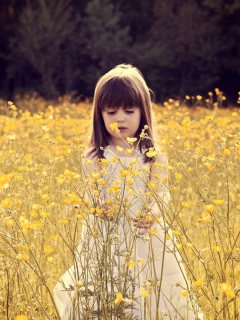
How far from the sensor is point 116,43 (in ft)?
62.9

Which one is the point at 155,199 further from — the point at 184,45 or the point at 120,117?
the point at 184,45

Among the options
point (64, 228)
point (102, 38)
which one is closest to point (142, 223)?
point (64, 228)

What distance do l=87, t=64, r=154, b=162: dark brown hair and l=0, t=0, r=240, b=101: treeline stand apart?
1635cm

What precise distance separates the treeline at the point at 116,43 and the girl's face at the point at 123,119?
16.4 m

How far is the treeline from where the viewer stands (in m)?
19.0

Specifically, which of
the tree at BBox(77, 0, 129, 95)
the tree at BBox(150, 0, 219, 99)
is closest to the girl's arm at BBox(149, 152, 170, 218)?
the tree at BBox(77, 0, 129, 95)

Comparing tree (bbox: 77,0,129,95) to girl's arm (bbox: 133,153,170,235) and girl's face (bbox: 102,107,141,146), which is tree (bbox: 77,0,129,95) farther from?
girl's arm (bbox: 133,153,170,235)

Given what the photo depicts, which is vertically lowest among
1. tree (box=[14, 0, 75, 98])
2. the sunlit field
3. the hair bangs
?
the sunlit field

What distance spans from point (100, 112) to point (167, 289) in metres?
0.78

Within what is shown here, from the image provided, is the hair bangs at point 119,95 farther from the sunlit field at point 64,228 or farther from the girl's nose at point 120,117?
the sunlit field at point 64,228

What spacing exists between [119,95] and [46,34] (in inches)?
655

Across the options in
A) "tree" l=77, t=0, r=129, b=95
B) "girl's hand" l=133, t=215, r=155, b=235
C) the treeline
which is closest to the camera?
"girl's hand" l=133, t=215, r=155, b=235

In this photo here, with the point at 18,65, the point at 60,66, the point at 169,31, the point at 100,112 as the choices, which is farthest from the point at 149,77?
the point at 100,112

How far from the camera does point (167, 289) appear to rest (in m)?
2.35
